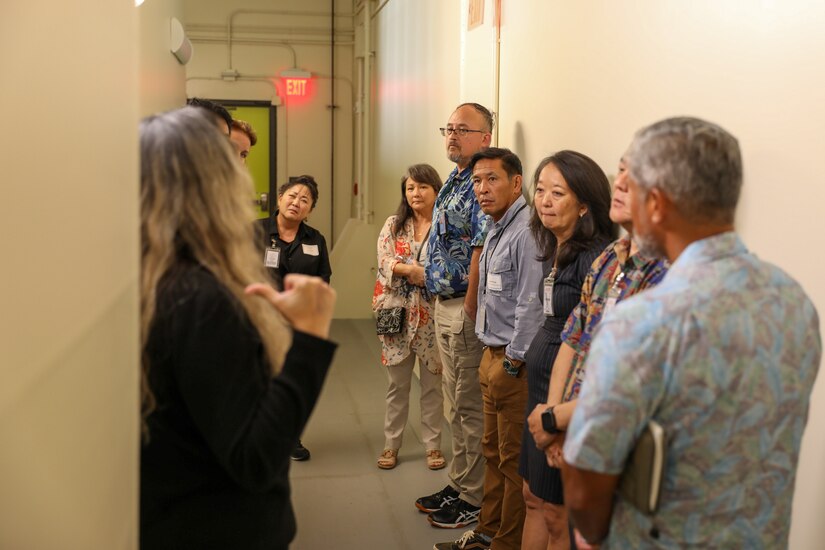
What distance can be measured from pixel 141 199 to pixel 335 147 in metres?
8.95

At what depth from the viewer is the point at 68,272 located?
88cm

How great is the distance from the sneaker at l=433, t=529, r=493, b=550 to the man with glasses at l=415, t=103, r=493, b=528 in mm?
221

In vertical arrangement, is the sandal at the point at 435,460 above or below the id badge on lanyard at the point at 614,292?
below

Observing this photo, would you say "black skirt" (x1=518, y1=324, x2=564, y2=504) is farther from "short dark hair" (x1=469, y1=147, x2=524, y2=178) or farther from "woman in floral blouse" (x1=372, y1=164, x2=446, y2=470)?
"woman in floral blouse" (x1=372, y1=164, x2=446, y2=470)

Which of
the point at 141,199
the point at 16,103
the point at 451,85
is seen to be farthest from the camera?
the point at 451,85

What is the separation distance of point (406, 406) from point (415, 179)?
3.75 feet

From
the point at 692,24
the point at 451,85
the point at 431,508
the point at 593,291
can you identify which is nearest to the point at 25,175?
the point at 593,291

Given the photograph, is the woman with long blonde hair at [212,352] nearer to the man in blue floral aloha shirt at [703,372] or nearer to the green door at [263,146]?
the man in blue floral aloha shirt at [703,372]

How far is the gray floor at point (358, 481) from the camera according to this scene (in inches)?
129

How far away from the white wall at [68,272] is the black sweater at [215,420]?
0.33ft

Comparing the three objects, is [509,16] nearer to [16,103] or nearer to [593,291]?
[593,291]

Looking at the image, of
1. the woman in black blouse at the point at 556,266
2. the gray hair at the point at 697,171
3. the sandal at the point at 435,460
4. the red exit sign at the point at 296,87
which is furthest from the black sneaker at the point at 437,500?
the red exit sign at the point at 296,87

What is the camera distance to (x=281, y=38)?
32.3ft

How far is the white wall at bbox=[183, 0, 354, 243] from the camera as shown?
31.8 feet
